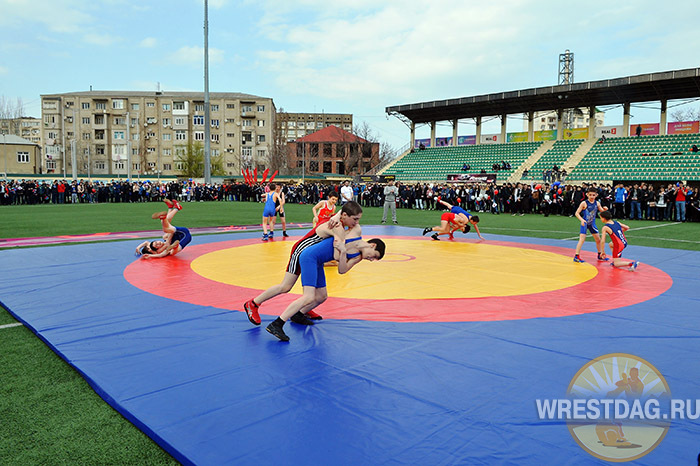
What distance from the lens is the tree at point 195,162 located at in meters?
70.3

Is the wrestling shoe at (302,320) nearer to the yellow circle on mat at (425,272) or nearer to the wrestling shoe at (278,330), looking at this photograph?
the wrestling shoe at (278,330)

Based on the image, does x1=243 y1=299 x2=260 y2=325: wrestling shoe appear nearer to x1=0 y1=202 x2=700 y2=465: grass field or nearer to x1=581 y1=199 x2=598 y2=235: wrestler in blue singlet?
x1=0 y1=202 x2=700 y2=465: grass field

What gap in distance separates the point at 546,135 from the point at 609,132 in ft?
17.1

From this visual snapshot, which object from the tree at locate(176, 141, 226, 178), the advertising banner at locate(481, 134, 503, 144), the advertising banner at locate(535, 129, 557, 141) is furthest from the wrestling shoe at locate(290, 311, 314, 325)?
the tree at locate(176, 141, 226, 178)

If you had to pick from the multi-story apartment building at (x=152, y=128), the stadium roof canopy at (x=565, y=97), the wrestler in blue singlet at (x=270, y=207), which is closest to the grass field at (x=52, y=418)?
the wrestler in blue singlet at (x=270, y=207)

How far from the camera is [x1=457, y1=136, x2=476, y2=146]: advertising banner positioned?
44.7m

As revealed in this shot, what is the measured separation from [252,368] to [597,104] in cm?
4123

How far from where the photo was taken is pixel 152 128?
77.3 metres

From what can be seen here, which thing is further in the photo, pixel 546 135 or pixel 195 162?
pixel 195 162

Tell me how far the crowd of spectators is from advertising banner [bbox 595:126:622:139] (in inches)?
313

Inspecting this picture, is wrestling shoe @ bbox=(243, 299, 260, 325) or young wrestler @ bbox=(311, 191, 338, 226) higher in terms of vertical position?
young wrestler @ bbox=(311, 191, 338, 226)

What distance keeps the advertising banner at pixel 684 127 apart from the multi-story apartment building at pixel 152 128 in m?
56.7

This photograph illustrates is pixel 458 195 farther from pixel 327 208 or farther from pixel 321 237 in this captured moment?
pixel 321 237

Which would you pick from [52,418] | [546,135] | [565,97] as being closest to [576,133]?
[546,135]
